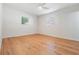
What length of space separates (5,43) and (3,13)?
488 mm

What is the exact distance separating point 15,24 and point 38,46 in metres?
0.53

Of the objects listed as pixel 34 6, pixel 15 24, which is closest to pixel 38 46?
pixel 15 24

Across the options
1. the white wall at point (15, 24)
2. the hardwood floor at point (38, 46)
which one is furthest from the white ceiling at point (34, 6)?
the hardwood floor at point (38, 46)

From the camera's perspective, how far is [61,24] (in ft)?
5.86

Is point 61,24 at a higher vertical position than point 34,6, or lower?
lower

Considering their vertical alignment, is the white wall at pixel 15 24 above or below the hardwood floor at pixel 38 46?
above

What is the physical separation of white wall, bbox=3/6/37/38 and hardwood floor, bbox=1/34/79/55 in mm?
85

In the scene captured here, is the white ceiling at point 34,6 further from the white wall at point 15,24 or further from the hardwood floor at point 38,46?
the hardwood floor at point 38,46

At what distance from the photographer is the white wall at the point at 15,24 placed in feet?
5.59

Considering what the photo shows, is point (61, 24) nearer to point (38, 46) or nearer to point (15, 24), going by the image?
point (38, 46)

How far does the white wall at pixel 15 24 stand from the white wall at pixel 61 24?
0.46 ft

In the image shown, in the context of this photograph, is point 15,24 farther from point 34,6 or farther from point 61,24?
point 61,24

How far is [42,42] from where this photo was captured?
5.84ft

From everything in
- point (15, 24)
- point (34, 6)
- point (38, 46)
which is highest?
point (34, 6)
